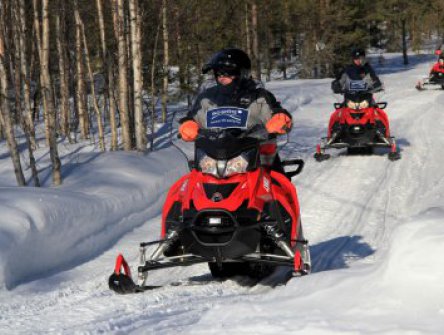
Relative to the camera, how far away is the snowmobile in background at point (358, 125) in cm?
1284

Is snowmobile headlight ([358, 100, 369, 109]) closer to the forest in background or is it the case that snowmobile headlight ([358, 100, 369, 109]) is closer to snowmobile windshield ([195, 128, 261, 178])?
the forest in background

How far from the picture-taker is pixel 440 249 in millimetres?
3725

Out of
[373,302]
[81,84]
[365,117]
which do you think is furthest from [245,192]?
[81,84]

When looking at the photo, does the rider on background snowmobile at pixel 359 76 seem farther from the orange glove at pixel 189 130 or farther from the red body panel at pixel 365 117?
the orange glove at pixel 189 130

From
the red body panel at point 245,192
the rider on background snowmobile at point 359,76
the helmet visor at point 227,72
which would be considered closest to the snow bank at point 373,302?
the red body panel at point 245,192

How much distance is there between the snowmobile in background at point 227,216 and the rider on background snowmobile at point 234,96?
0.19m

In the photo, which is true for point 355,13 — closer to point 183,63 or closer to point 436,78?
point 436,78

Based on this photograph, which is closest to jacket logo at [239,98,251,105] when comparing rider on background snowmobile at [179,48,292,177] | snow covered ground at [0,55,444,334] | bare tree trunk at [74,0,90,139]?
Result: rider on background snowmobile at [179,48,292,177]

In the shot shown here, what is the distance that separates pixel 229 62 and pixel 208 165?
957 millimetres

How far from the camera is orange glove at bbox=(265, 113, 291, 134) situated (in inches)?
228

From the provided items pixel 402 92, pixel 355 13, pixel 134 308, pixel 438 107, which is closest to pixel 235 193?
pixel 134 308

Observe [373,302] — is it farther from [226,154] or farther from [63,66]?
[63,66]

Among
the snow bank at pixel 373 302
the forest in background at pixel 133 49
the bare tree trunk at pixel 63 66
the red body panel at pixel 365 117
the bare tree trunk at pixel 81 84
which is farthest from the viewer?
the bare tree trunk at pixel 81 84

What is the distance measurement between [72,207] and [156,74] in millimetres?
11514
